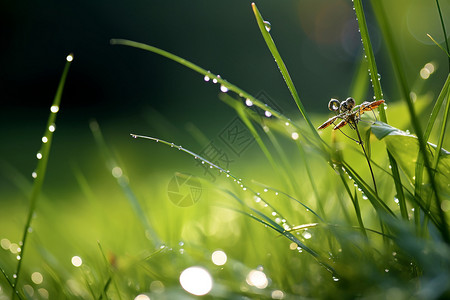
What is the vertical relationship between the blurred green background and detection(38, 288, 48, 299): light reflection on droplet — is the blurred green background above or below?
above

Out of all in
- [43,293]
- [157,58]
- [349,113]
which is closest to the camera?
[349,113]

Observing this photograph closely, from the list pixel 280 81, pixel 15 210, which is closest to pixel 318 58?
pixel 280 81

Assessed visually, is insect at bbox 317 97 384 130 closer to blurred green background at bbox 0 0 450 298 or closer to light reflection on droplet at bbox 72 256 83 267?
light reflection on droplet at bbox 72 256 83 267

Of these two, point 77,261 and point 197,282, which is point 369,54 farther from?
point 77,261

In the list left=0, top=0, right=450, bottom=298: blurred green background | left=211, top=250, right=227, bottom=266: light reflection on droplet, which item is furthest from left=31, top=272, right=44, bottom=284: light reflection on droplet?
left=0, top=0, right=450, bottom=298: blurred green background

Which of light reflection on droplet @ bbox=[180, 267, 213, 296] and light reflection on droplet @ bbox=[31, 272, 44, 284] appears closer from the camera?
light reflection on droplet @ bbox=[180, 267, 213, 296]

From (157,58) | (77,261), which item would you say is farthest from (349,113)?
(157,58)

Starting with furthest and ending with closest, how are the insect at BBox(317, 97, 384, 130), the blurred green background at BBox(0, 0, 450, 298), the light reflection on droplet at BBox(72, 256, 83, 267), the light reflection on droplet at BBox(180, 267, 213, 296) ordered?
the blurred green background at BBox(0, 0, 450, 298) → the light reflection on droplet at BBox(72, 256, 83, 267) → the insect at BBox(317, 97, 384, 130) → the light reflection on droplet at BBox(180, 267, 213, 296)

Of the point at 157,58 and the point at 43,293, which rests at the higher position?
the point at 157,58

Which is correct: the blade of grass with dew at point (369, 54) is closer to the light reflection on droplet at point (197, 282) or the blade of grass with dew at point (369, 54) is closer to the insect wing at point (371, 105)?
the insect wing at point (371, 105)
